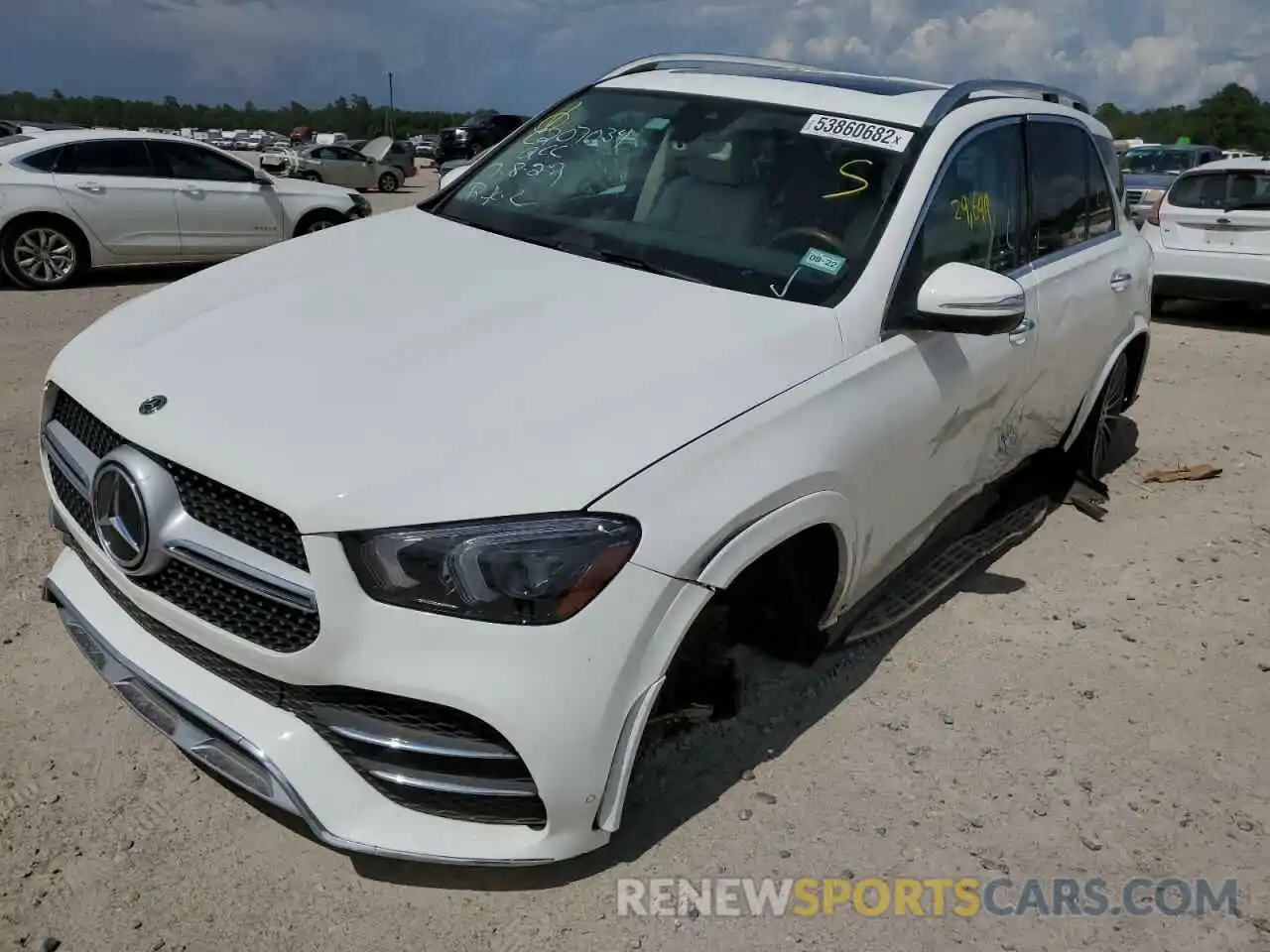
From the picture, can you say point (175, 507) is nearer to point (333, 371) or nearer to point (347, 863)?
point (333, 371)

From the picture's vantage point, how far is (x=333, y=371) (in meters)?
2.56

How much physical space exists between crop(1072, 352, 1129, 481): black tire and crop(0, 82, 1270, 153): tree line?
23.1 metres

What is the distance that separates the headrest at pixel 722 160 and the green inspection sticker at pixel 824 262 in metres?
0.44

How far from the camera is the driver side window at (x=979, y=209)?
335 centimetres

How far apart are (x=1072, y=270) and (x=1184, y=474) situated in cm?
210

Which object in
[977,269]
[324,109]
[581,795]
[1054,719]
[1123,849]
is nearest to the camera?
[581,795]

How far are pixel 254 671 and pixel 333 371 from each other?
2.34 ft

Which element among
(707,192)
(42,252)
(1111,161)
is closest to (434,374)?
(707,192)

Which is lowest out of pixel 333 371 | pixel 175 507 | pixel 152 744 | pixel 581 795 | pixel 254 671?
pixel 152 744

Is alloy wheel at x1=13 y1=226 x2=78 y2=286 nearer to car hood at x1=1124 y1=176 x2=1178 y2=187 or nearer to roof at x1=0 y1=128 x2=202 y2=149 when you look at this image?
roof at x1=0 y1=128 x2=202 y2=149

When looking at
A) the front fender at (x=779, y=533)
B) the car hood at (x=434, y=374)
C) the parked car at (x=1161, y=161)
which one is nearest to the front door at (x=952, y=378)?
the front fender at (x=779, y=533)

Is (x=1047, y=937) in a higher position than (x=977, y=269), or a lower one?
lower

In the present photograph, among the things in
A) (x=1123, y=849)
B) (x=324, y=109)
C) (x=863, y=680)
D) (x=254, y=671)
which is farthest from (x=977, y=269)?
(x=324, y=109)

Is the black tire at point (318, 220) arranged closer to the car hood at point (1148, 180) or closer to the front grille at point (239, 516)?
the front grille at point (239, 516)
